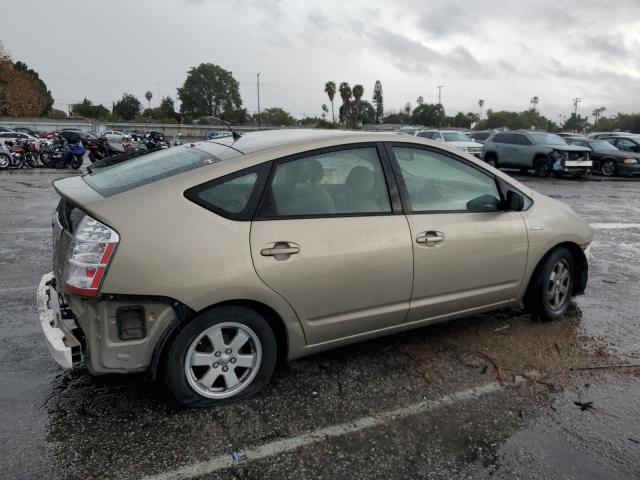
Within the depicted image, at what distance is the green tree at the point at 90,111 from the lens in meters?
103

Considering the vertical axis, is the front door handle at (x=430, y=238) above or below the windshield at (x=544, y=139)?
above

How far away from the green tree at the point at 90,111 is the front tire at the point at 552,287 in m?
108

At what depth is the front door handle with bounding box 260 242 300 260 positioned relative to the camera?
121 inches

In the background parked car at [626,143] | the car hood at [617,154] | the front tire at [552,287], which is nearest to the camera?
the front tire at [552,287]

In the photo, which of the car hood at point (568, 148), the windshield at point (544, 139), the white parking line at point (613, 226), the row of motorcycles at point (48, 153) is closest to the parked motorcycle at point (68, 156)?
the row of motorcycles at point (48, 153)

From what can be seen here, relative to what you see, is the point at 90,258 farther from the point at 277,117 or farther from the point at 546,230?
the point at 277,117

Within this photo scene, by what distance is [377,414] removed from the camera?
3.14m

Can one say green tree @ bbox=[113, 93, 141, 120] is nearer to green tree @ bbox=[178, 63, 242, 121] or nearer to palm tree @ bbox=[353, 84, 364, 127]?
green tree @ bbox=[178, 63, 242, 121]

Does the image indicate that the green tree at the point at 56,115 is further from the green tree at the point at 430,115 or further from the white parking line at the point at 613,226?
the white parking line at the point at 613,226

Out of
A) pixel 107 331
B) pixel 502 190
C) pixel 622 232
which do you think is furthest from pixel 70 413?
pixel 622 232

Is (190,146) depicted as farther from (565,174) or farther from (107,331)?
(565,174)

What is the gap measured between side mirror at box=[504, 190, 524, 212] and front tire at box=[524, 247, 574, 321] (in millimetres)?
662

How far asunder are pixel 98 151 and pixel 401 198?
1917 centimetres

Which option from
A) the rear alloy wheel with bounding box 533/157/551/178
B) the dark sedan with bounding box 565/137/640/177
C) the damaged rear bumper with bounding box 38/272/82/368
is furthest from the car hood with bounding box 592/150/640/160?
the damaged rear bumper with bounding box 38/272/82/368
